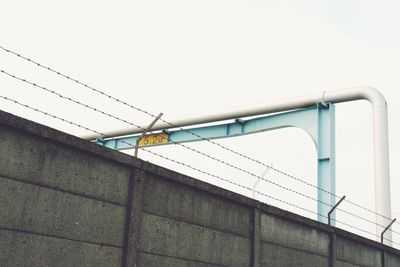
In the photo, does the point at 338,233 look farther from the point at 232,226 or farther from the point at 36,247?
the point at 36,247

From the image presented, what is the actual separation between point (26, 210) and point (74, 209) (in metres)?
0.55

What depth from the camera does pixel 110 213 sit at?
586 centimetres

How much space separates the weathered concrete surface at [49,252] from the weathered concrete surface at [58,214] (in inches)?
2.7

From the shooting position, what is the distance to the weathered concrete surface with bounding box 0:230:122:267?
191 inches

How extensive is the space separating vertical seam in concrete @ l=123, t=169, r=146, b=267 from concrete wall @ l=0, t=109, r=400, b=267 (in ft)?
0.04

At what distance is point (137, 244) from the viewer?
607 centimetres

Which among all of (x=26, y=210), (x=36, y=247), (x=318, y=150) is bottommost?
(x=36, y=247)

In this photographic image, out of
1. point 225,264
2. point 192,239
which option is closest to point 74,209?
point 192,239

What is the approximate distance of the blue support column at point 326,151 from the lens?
18.0 metres

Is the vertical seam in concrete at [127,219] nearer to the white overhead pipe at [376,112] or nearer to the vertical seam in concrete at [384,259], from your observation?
the vertical seam in concrete at [384,259]

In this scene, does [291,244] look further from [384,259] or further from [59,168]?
[59,168]

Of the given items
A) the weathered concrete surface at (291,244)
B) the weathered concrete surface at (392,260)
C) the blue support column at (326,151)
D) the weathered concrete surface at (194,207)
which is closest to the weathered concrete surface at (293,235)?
the weathered concrete surface at (291,244)

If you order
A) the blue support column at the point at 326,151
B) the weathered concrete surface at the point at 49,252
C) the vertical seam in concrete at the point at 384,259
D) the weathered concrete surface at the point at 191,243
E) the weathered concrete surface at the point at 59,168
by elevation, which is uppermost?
the blue support column at the point at 326,151

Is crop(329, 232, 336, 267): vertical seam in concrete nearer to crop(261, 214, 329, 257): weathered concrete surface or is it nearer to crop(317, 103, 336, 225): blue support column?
crop(261, 214, 329, 257): weathered concrete surface
